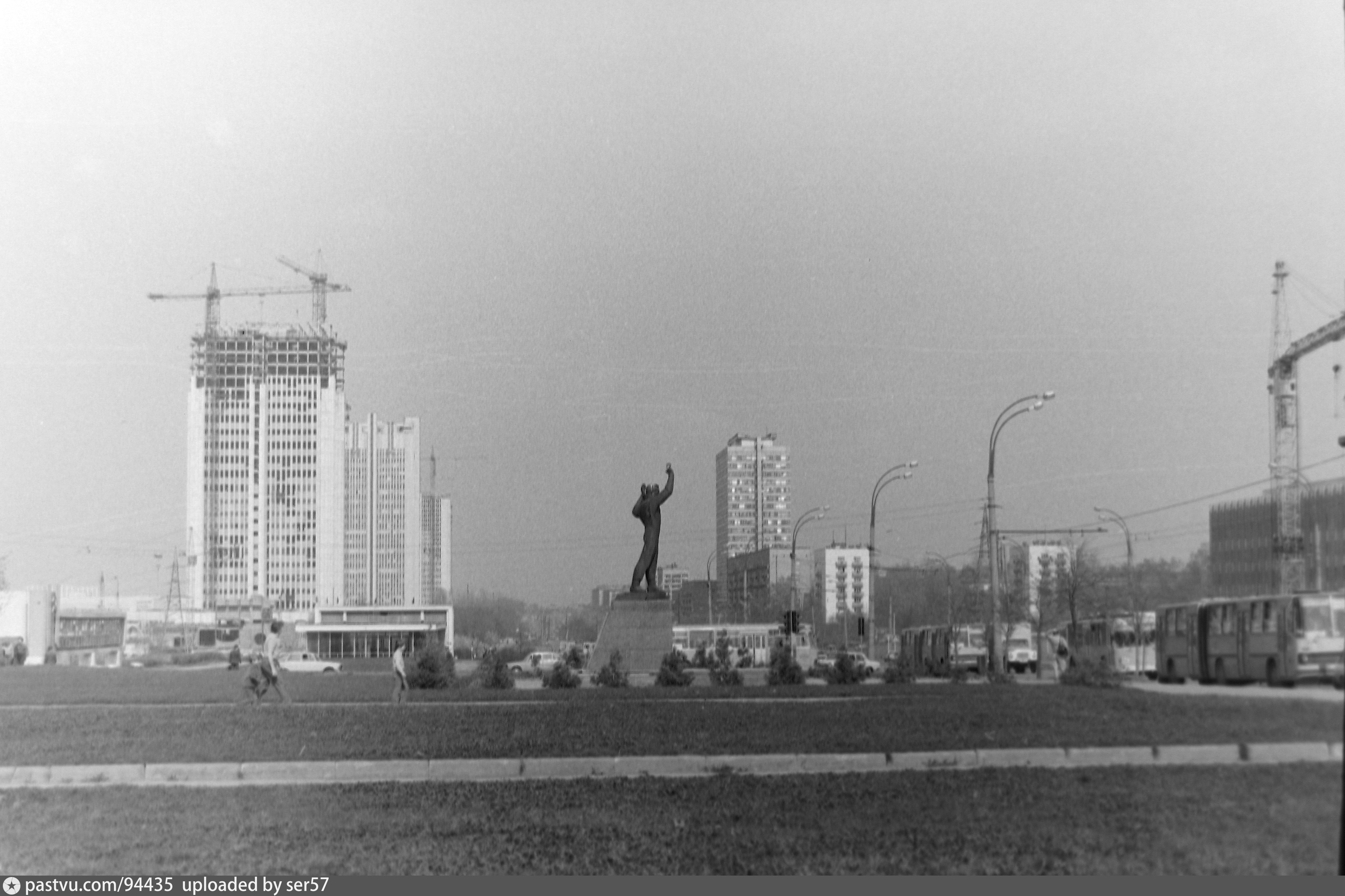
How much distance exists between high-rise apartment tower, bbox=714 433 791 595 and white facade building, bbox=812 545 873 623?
1.01 feet

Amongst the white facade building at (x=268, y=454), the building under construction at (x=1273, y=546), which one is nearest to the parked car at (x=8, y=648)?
the white facade building at (x=268, y=454)

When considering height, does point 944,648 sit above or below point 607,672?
above

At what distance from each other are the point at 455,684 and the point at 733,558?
29.2 feet

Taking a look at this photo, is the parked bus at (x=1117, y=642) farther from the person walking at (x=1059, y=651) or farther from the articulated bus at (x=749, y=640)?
the articulated bus at (x=749, y=640)

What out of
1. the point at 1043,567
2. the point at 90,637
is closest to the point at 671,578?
the point at 1043,567

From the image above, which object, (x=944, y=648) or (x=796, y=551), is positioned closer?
(x=796, y=551)

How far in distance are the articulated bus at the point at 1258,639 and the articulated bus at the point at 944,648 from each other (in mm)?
2193

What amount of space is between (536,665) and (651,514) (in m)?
8.16

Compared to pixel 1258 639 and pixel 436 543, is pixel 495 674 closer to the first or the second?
pixel 436 543

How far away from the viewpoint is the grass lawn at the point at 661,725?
548cm

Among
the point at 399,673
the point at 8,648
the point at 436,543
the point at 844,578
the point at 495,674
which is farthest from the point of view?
the point at 8,648

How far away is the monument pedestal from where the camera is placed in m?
12.1

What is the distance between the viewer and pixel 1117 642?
540 cm

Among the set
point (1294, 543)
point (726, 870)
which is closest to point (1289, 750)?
point (1294, 543)
